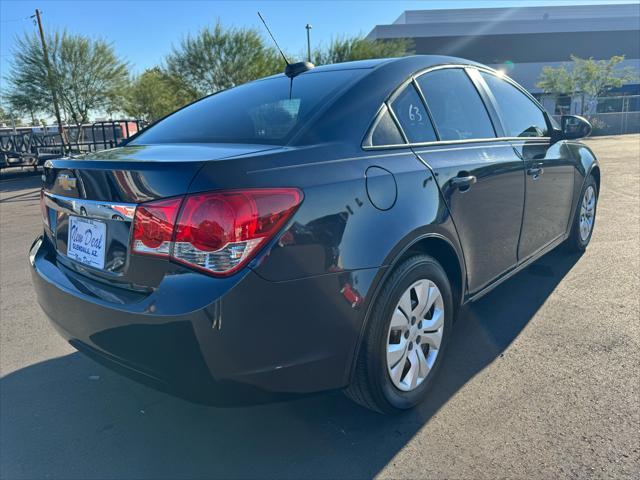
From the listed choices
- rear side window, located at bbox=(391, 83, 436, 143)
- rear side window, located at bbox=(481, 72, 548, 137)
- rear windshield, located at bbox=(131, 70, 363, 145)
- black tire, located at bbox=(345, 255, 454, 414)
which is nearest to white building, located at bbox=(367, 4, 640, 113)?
rear side window, located at bbox=(481, 72, 548, 137)

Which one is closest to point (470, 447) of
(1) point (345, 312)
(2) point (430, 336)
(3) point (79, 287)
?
(2) point (430, 336)

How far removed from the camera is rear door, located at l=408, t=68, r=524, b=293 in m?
2.55

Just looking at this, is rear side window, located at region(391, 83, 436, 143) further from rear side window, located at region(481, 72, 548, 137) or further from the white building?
the white building

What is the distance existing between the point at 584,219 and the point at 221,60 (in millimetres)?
23067

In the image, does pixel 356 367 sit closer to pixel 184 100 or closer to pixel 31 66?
pixel 31 66

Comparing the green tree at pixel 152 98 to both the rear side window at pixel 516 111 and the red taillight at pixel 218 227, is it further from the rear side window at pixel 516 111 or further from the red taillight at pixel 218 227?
the red taillight at pixel 218 227

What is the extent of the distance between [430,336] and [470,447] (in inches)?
21.4

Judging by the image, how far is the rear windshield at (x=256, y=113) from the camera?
225 cm

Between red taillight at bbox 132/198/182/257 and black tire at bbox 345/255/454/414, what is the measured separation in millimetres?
897

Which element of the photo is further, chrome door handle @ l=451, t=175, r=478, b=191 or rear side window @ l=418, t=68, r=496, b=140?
rear side window @ l=418, t=68, r=496, b=140

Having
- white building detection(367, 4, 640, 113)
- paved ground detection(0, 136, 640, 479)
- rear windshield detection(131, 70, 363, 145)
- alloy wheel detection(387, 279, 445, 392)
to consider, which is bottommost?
paved ground detection(0, 136, 640, 479)

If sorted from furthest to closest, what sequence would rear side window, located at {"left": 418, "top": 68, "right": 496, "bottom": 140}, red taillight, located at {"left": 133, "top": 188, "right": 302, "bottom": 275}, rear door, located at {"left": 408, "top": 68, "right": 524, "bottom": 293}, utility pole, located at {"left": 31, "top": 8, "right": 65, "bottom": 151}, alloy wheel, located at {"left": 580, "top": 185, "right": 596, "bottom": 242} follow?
utility pole, located at {"left": 31, "top": 8, "right": 65, "bottom": 151}
alloy wheel, located at {"left": 580, "top": 185, "right": 596, "bottom": 242}
rear side window, located at {"left": 418, "top": 68, "right": 496, "bottom": 140}
rear door, located at {"left": 408, "top": 68, "right": 524, "bottom": 293}
red taillight, located at {"left": 133, "top": 188, "right": 302, "bottom": 275}

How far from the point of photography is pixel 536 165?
3.40m

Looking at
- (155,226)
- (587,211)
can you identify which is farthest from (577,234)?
(155,226)
